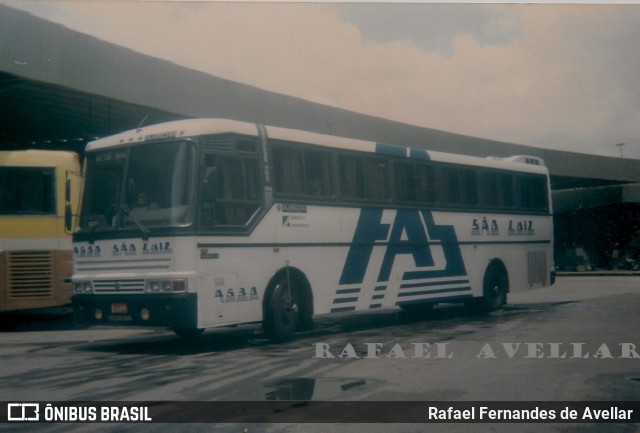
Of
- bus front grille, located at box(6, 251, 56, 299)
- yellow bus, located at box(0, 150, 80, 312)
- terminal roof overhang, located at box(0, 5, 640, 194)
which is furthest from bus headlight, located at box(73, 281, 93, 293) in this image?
bus front grille, located at box(6, 251, 56, 299)

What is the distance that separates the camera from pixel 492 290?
11516 millimetres

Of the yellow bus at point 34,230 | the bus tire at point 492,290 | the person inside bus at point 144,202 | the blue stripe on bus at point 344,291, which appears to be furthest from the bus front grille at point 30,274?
the bus tire at point 492,290

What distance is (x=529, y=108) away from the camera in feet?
22.7

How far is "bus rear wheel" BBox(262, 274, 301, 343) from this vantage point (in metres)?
8.68

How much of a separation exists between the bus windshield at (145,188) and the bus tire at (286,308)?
54.7 inches

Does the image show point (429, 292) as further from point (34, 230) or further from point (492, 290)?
point (34, 230)

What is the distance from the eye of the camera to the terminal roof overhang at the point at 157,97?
6811 millimetres

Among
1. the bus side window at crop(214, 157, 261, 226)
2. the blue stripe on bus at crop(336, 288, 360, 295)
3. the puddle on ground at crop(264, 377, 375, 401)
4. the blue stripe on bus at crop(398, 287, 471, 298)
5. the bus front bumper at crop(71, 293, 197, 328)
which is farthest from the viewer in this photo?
the blue stripe on bus at crop(398, 287, 471, 298)

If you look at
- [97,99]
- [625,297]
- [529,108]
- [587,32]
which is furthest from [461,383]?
[97,99]

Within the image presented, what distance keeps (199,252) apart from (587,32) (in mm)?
4090

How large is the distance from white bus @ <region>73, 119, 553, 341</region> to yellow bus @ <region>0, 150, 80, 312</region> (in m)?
2.51

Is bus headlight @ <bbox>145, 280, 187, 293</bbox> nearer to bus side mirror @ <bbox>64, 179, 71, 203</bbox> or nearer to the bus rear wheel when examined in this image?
the bus rear wheel

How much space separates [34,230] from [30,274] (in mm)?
593

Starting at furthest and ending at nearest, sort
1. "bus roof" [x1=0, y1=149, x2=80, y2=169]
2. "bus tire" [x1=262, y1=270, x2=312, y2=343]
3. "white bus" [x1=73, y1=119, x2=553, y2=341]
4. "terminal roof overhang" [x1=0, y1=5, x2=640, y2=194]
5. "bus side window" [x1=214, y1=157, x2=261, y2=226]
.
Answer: "bus roof" [x1=0, y1=149, x2=80, y2=169] → "bus tire" [x1=262, y1=270, x2=312, y2=343] → "bus side window" [x1=214, y1=157, x2=261, y2=226] → "white bus" [x1=73, y1=119, x2=553, y2=341] → "terminal roof overhang" [x1=0, y1=5, x2=640, y2=194]
